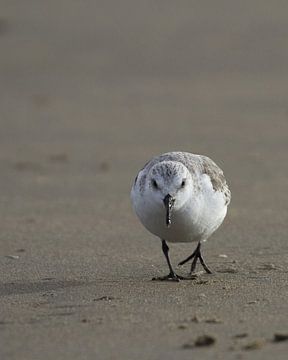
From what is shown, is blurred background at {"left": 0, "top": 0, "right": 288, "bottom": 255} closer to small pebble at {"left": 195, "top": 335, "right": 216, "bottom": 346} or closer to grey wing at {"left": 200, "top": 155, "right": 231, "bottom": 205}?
grey wing at {"left": 200, "top": 155, "right": 231, "bottom": 205}

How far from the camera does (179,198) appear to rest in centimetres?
627

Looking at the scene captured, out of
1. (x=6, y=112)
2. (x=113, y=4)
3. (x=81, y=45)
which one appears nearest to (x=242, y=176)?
(x=6, y=112)

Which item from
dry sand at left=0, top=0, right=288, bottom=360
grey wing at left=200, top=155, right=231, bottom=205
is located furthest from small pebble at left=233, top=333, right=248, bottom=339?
grey wing at left=200, top=155, right=231, bottom=205

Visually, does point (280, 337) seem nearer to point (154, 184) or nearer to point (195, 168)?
point (154, 184)

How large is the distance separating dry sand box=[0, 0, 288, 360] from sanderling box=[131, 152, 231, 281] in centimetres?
35

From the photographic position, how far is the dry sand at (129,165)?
551 centimetres

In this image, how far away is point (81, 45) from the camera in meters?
19.8

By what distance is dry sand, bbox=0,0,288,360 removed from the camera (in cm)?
551

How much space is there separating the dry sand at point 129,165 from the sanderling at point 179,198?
1.15 feet

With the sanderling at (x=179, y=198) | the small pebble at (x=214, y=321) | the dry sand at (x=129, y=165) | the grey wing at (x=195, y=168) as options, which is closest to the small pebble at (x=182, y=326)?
the dry sand at (x=129, y=165)

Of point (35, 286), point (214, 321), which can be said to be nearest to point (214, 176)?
point (35, 286)

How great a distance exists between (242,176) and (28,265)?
12.3 feet

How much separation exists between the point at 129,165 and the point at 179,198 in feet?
16.2

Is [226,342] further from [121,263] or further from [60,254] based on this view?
[60,254]
